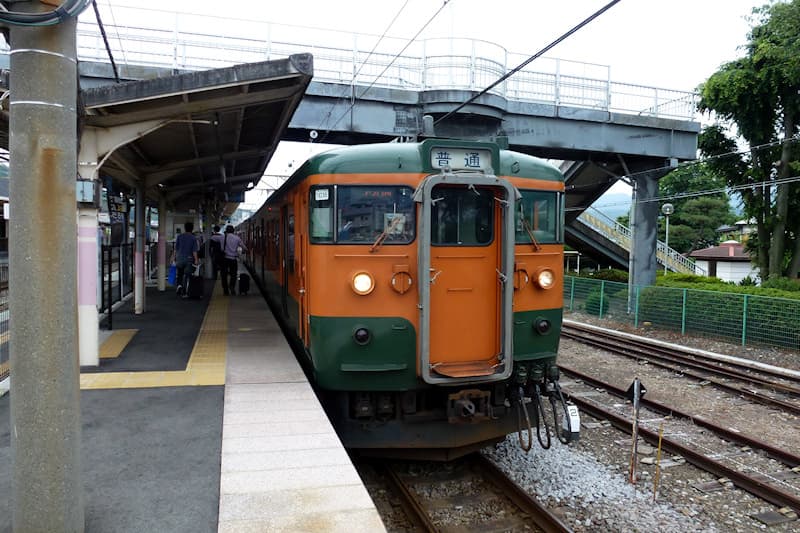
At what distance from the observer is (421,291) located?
5414 mm

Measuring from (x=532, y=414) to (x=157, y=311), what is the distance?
8.27 m

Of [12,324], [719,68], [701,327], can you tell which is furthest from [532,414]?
[719,68]

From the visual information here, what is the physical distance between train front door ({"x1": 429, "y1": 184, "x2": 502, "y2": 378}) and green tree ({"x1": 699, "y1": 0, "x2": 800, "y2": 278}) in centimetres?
1515

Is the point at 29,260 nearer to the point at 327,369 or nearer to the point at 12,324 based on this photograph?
the point at 12,324

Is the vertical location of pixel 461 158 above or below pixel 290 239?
above

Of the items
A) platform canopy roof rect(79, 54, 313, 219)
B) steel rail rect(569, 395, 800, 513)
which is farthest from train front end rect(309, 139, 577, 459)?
platform canopy roof rect(79, 54, 313, 219)

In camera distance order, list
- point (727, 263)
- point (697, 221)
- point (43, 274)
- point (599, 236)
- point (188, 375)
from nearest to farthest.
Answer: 1. point (43, 274)
2. point (188, 375)
3. point (599, 236)
4. point (727, 263)
5. point (697, 221)

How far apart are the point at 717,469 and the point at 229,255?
449 inches

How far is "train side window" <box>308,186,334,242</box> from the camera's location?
557 centimetres

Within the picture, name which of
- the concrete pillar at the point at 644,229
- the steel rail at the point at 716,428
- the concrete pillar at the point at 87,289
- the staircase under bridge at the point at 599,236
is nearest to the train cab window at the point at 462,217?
the steel rail at the point at 716,428

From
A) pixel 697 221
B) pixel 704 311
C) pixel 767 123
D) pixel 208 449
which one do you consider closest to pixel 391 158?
pixel 208 449

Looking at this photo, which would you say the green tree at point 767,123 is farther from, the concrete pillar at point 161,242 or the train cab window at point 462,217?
the concrete pillar at point 161,242

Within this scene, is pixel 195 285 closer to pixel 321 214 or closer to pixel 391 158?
pixel 321 214

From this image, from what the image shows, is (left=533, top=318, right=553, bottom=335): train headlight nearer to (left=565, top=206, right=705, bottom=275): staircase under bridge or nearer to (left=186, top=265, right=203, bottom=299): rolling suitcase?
(left=186, top=265, right=203, bottom=299): rolling suitcase
